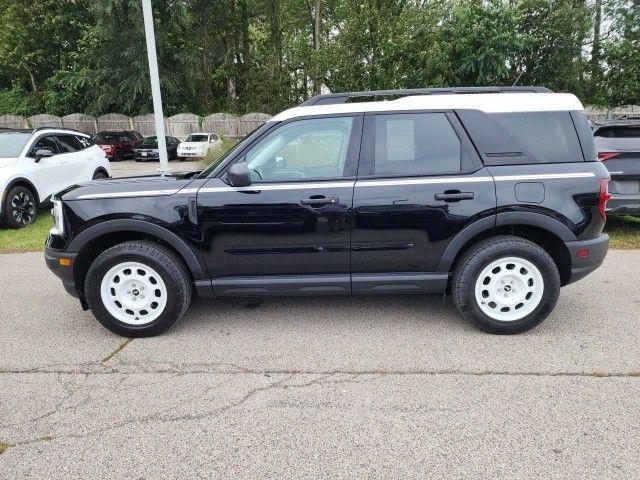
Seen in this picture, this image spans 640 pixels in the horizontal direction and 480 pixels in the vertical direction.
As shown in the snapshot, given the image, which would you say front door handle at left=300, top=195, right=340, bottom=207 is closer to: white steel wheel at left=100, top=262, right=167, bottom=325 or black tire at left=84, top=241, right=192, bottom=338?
black tire at left=84, top=241, right=192, bottom=338

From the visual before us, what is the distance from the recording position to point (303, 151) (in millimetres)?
4160

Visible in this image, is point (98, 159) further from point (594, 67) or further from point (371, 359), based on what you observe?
point (594, 67)

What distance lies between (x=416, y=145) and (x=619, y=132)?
432cm

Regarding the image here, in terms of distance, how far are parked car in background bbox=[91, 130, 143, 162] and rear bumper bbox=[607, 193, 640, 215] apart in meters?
22.3

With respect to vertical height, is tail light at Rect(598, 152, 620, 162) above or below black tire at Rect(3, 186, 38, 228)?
above

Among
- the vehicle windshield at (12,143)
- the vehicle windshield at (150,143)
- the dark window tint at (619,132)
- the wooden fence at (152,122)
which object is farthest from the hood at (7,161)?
the wooden fence at (152,122)

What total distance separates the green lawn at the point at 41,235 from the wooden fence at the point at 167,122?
19.4 metres

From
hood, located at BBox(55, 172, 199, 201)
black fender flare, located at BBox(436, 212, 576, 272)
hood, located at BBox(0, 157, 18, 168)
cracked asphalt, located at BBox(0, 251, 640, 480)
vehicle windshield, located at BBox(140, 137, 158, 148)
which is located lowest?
cracked asphalt, located at BBox(0, 251, 640, 480)

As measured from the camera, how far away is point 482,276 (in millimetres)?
4105

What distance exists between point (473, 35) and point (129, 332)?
727 inches

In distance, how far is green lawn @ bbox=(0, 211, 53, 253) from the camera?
7.66 metres

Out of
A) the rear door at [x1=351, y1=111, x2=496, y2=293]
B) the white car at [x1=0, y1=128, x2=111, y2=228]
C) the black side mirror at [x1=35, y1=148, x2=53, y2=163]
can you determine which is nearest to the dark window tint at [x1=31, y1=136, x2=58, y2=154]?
the white car at [x1=0, y1=128, x2=111, y2=228]

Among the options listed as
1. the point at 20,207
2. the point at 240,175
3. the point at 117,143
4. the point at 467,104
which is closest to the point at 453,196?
the point at 467,104

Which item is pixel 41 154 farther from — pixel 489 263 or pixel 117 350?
pixel 489 263
